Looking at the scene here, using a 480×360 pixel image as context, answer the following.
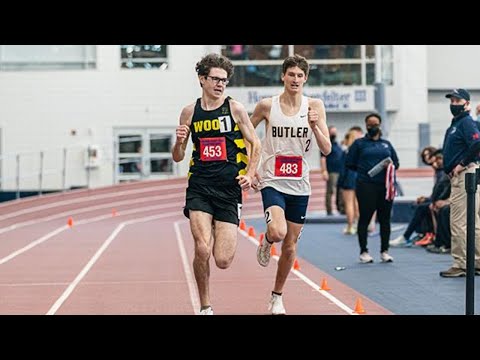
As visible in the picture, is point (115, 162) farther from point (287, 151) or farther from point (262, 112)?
point (287, 151)

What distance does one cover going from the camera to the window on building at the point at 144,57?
36812mm

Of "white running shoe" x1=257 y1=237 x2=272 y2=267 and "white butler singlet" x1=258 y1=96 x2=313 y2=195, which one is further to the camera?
"white running shoe" x1=257 y1=237 x2=272 y2=267

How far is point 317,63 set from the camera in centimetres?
3816

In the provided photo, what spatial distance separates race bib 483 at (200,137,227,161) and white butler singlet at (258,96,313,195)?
66 cm

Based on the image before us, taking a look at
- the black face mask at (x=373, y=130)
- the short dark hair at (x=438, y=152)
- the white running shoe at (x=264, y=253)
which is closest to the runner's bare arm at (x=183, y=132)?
the white running shoe at (x=264, y=253)

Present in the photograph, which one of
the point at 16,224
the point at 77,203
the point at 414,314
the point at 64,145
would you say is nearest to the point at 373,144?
the point at 414,314

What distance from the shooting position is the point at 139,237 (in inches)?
882

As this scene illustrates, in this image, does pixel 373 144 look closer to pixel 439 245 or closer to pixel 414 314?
pixel 439 245

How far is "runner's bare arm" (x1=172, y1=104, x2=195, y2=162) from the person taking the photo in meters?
9.78

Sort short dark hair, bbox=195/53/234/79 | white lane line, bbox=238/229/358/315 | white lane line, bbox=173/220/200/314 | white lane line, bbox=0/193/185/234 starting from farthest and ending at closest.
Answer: white lane line, bbox=0/193/185/234
white lane line, bbox=173/220/200/314
white lane line, bbox=238/229/358/315
short dark hair, bbox=195/53/234/79

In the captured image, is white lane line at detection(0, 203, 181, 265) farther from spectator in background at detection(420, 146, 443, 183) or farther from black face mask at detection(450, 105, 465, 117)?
black face mask at detection(450, 105, 465, 117)

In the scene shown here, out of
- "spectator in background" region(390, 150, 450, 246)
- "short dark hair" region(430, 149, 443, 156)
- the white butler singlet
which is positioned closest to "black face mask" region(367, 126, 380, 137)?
"spectator in background" region(390, 150, 450, 246)

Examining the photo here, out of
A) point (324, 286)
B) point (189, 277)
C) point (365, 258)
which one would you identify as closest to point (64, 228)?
point (365, 258)
